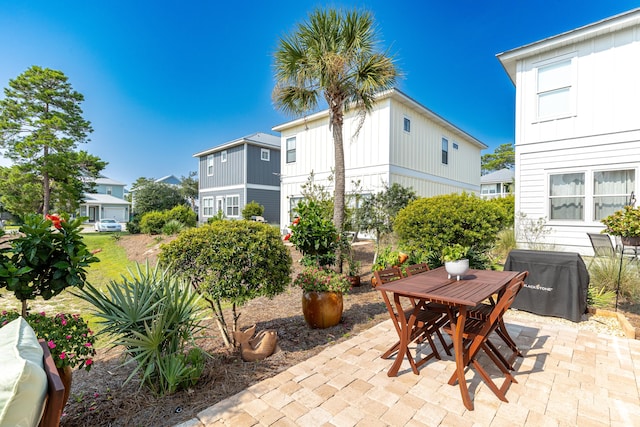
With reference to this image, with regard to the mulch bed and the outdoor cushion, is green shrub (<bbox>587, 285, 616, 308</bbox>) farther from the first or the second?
the outdoor cushion

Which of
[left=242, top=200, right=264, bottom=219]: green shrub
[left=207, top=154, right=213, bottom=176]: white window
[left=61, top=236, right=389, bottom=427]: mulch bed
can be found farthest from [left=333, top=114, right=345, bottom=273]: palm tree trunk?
[left=207, top=154, right=213, bottom=176]: white window

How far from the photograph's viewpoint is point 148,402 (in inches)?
98.0

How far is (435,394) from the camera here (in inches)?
101

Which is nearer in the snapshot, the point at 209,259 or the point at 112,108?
the point at 209,259

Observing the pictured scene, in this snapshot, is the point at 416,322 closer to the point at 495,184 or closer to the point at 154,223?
the point at 154,223

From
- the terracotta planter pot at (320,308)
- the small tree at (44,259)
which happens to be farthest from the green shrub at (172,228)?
the small tree at (44,259)

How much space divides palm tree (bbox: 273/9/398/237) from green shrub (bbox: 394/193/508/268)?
176 cm

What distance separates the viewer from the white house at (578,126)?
7852mm

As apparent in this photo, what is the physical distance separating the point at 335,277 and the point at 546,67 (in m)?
9.83

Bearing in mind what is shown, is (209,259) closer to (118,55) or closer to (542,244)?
(542,244)

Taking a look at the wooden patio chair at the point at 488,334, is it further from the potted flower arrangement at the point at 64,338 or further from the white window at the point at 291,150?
the white window at the point at 291,150

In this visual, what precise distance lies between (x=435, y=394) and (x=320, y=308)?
1.85 metres

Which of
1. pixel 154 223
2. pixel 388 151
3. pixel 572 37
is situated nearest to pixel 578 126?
pixel 572 37

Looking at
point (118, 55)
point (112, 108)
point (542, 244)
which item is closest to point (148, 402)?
point (542, 244)
